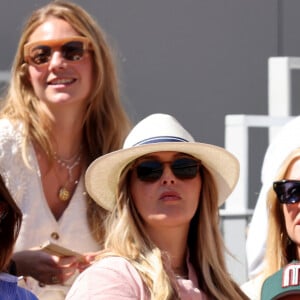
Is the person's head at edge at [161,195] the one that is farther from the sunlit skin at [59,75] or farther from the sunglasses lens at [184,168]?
the sunlit skin at [59,75]

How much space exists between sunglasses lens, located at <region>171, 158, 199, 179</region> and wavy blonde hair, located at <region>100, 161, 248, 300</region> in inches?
5.0

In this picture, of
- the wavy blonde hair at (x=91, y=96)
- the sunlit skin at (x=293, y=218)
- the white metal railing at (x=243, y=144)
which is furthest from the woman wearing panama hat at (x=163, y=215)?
the white metal railing at (x=243, y=144)

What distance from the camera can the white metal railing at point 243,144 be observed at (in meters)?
5.31

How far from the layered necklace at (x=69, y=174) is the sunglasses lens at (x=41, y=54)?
356mm

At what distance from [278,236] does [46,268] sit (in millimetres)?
791

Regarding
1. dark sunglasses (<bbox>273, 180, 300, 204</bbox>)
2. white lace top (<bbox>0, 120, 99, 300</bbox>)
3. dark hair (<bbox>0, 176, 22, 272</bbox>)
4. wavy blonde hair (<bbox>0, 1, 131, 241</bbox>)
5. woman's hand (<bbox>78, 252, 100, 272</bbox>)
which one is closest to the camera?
dark hair (<bbox>0, 176, 22, 272</bbox>)

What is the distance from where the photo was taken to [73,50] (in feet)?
14.9

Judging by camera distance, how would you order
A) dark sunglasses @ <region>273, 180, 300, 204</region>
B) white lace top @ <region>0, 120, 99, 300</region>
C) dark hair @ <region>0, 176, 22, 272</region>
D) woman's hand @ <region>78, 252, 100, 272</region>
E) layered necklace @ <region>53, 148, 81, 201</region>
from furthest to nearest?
layered necklace @ <region>53, 148, 81, 201</region> → white lace top @ <region>0, 120, 99, 300</region> → woman's hand @ <region>78, 252, 100, 272</region> → dark sunglasses @ <region>273, 180, 300, 204</region> → dark hair @ <region>0, 176, 22, 272</region>

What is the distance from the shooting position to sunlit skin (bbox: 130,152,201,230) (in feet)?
12.2

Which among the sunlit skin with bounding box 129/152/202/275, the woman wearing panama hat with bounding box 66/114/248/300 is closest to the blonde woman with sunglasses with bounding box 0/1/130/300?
the woman wearing panama hat with bounding box 66/114/248/300

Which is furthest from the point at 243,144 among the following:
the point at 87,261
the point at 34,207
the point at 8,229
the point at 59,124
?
the point at 8,229

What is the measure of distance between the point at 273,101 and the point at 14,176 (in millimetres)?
2291

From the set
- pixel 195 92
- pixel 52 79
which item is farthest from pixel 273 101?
pixel 52 79

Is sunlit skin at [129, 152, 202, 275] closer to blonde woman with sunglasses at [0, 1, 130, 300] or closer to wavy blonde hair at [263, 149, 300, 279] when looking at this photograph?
wavy blonde hair at [263, 149, 300, 279]
